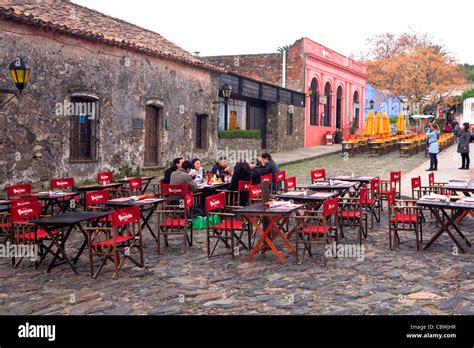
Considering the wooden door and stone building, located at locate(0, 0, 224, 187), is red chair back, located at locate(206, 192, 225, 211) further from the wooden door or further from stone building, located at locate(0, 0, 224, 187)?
the wooden door

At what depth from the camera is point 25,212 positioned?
7.25 m

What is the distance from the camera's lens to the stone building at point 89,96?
459 inches

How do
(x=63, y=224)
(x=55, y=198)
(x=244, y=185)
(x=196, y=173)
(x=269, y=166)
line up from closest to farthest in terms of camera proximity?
(x=63, y=224), (x=55, y=198), (x=244, y=185), (x=196, y=173), (x=269, y=166)

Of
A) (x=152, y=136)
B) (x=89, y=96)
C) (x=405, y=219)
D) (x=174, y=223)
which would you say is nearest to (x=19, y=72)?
Answer: (x=89, y=96)

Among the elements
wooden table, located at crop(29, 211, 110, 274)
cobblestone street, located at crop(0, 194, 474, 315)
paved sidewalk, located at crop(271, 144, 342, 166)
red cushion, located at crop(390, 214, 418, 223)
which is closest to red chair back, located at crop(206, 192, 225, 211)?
cobblestone street, located at crop(0, 194, 474, 315)

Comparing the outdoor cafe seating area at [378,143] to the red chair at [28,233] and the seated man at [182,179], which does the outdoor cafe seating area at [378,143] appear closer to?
the seated man at [182,179]

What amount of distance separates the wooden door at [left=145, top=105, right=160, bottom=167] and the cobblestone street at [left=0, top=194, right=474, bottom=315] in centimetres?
903

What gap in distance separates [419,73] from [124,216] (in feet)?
130

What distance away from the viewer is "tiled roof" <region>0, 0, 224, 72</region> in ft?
38.9

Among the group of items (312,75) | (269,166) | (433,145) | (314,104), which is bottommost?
(269,166)

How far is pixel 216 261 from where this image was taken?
7512mm

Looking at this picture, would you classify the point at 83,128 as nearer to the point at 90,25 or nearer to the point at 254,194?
the point at 90,25
